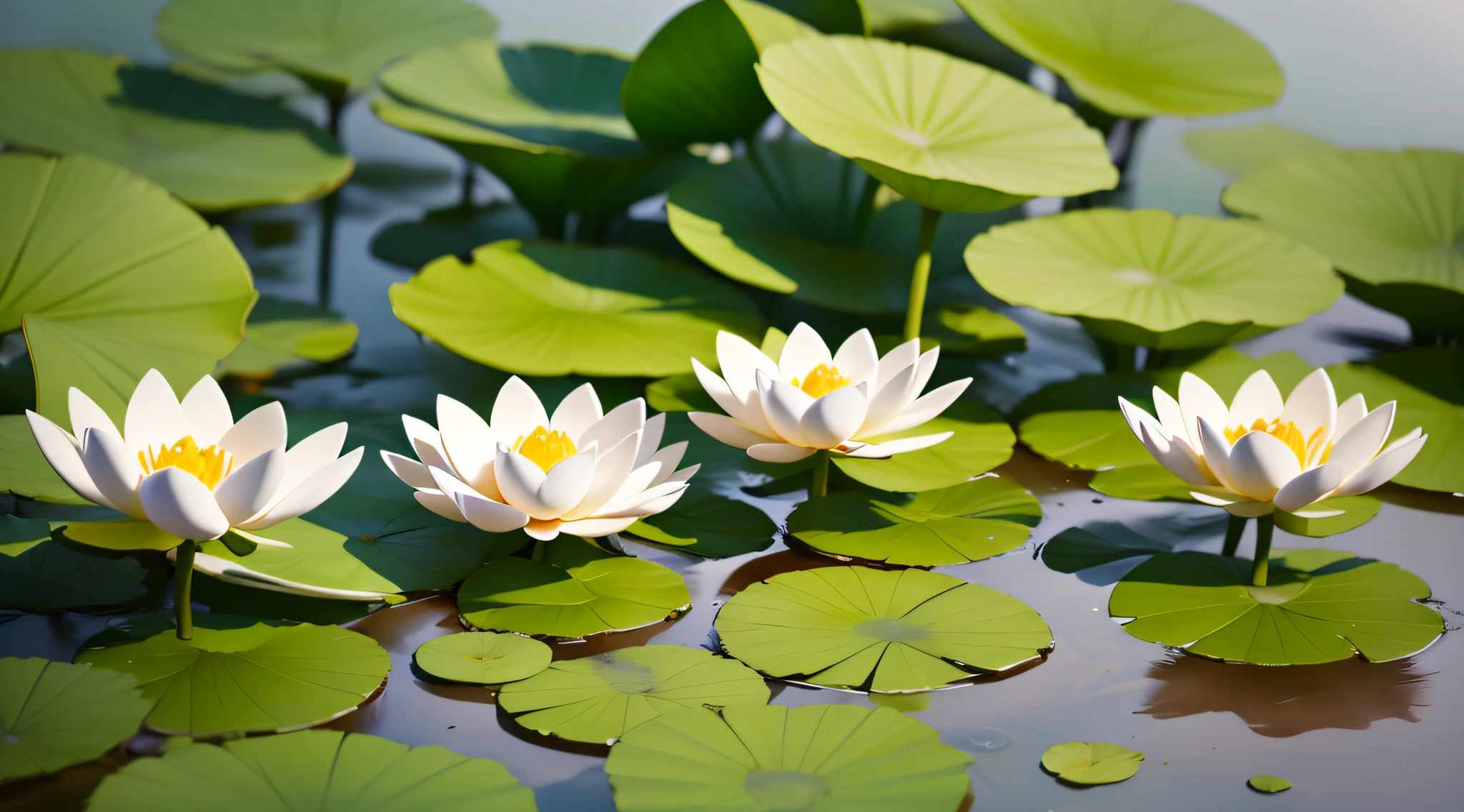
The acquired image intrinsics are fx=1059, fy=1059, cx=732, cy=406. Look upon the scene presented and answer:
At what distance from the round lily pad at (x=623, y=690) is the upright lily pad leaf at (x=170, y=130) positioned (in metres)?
1.50

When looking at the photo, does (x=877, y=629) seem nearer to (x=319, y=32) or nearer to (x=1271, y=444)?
(x=1271, y=444)

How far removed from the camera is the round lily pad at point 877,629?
3.78 feet

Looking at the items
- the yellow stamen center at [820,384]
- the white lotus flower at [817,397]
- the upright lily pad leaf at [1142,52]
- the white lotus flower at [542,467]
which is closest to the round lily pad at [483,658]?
the white lotus flower at [542,467]

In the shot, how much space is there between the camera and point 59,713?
100 centimetres

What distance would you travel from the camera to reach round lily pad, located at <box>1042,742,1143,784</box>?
1.03 metres

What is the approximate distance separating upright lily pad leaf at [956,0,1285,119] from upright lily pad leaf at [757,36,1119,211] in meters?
0.27

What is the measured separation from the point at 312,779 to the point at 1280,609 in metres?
1.12

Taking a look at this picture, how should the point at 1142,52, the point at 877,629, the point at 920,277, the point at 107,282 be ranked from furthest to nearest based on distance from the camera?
the point at 1142,52, the point at 920,277, the point at 107,282, the point at 877,629

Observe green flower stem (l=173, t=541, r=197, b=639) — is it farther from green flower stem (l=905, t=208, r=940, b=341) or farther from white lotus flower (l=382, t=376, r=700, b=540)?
green flower stem (l=905, t=208, r=940, b=341)

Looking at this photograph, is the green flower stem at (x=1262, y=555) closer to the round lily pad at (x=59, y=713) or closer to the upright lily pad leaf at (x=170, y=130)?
the round lily pad at (x=59, y=713)

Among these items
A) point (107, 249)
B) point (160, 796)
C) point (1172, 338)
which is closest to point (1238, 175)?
point (1172, 338)

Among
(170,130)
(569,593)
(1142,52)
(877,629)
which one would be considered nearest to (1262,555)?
(877,629)

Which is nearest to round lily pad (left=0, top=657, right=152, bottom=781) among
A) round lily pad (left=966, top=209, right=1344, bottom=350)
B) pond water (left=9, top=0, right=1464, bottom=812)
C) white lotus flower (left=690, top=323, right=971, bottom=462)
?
pond water (left=9, top=0, right=1464, bottom=812)

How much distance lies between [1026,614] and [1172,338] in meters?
0.86
